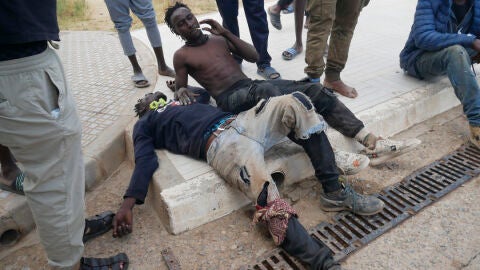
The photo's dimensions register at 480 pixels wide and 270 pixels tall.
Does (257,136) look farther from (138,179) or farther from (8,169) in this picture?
(8,169)

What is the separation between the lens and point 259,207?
2260 millimetres

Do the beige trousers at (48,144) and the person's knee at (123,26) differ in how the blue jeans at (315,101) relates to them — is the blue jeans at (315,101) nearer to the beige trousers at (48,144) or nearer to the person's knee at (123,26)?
the beige trousers at (48,144)

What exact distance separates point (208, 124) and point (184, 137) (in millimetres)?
214

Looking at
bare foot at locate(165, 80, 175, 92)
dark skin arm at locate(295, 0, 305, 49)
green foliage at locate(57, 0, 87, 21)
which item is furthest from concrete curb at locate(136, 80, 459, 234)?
green foliage at locate(57, 0, 87, 21)

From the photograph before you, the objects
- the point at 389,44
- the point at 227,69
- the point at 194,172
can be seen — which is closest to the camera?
the point at 194,172

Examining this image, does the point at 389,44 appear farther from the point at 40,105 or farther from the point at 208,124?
the point at 40,105

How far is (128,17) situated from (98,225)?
2.25 m

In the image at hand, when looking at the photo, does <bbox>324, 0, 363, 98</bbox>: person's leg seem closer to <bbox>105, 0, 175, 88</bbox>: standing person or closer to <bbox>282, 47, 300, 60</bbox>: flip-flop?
<bbox>282, 47, 300, 60</bbox>: flip-flop

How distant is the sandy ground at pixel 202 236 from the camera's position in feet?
7.41

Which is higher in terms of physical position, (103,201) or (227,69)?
(227,69)

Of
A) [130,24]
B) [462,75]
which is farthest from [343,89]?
[130,24]

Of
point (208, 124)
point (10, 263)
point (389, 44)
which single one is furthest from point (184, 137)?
point (389, 44)

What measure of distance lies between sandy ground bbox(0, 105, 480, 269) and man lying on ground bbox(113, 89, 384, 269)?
133 millimetres

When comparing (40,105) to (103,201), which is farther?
(103,201)
